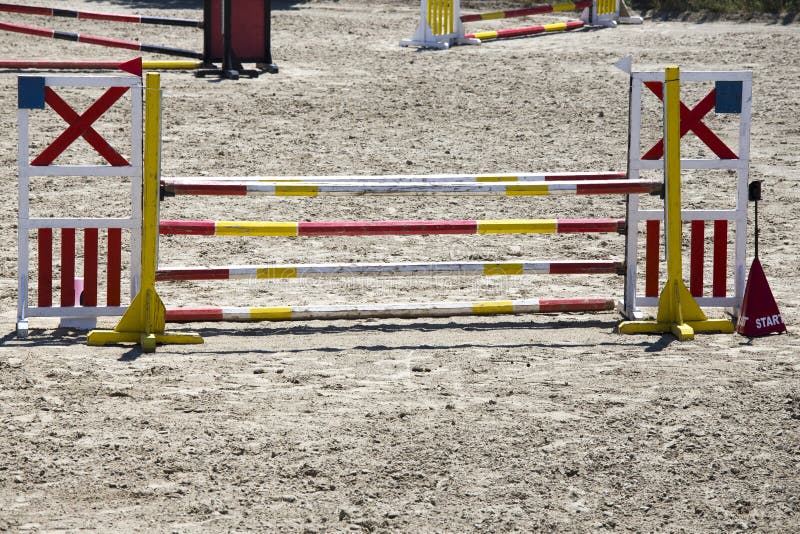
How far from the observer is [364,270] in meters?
7.43

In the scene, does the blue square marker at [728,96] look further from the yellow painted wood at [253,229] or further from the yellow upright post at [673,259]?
the yellow painted wood at [253,229]

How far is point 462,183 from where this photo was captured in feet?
24.7

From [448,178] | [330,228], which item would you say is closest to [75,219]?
[330,228]

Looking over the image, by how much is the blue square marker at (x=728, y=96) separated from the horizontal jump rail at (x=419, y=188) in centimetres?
64

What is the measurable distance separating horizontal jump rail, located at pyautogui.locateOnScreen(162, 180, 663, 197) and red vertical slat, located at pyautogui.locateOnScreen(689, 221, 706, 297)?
457 mm

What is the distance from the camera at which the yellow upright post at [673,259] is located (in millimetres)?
7398

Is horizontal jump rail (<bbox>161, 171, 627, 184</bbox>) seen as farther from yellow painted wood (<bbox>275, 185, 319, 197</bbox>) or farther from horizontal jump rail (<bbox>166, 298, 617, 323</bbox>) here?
horizontal jump rail (<bbox>166, 298, 617, 323</bbox>)

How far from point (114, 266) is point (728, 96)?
3.81 m

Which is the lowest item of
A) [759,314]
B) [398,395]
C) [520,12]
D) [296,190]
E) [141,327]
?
[398,395]

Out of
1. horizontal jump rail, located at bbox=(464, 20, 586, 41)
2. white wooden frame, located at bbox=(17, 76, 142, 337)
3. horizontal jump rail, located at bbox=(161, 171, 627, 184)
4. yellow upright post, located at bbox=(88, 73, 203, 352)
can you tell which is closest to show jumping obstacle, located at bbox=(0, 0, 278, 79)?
horizontal jump rail, located at bbox=(464, 20, 586, 41)

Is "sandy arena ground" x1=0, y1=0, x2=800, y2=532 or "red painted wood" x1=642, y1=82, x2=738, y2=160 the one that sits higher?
"red painted wood" x1=642, y1=82, x2=738, y2=160

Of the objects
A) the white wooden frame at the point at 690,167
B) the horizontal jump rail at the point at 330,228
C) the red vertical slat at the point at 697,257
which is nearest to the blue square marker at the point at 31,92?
the horizontal jump rail at the point at 330,228

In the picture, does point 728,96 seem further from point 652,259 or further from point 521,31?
point 521,31

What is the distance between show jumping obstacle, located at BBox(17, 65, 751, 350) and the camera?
7.14 m
